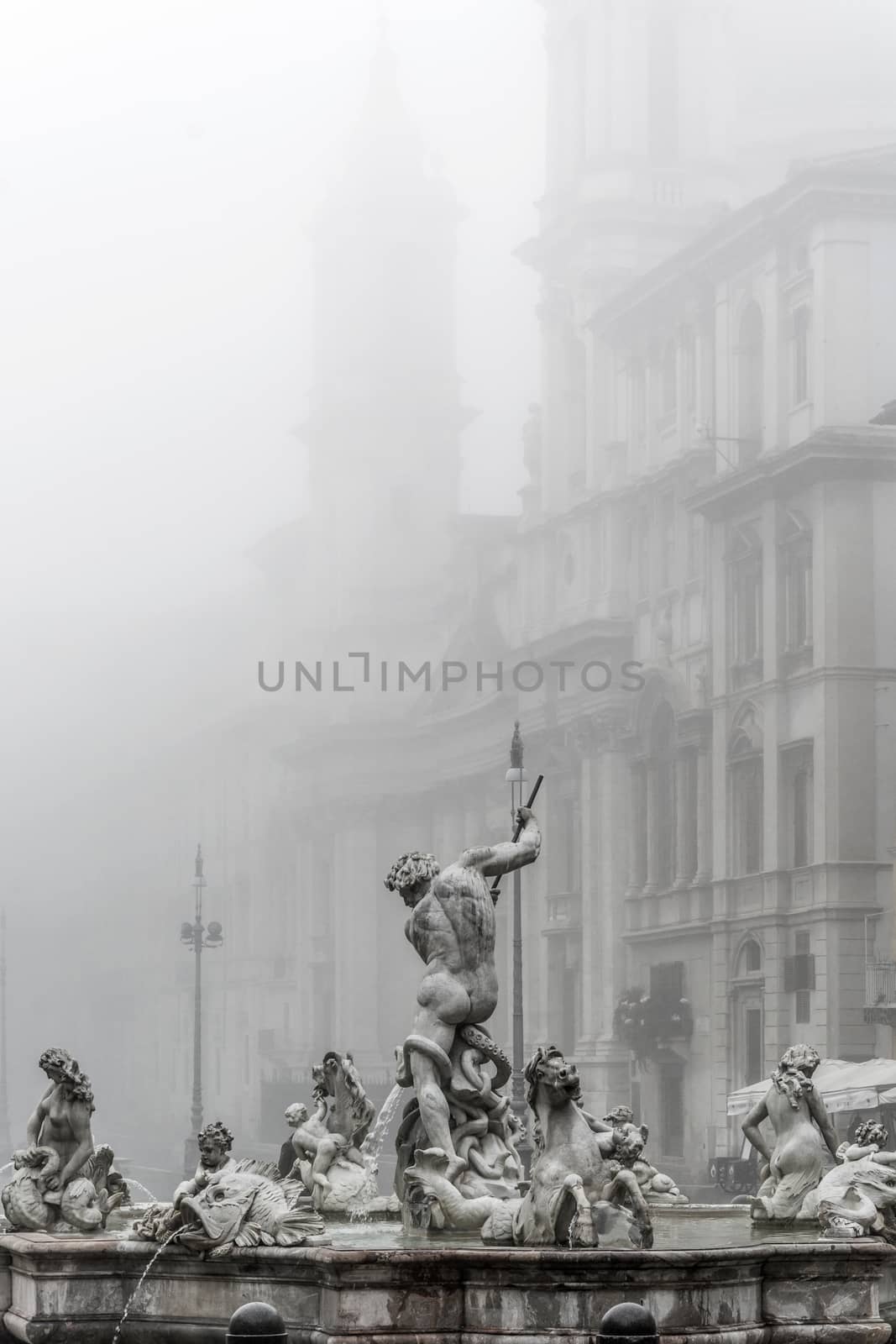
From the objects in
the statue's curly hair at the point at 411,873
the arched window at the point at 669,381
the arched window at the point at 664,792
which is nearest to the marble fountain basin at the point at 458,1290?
the statue's curly hair at the point at 411,873

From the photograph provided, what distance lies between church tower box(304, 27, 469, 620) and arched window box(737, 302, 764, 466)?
33.4m

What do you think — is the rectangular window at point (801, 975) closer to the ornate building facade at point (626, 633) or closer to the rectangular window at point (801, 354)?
the ornate building facade at point (626, 633)

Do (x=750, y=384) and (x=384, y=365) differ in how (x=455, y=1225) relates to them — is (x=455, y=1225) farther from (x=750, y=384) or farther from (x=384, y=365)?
(x=384, y=365)

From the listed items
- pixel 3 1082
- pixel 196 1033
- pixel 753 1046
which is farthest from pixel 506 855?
pixel 3 1082

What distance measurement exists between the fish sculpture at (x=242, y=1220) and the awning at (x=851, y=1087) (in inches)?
1002

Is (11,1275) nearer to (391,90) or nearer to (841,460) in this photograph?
(841,460)

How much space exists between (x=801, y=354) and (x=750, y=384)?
9.89 feet

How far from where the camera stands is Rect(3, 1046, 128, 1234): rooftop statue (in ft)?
49.8

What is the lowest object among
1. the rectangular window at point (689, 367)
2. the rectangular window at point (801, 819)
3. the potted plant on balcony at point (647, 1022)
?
the potted plant on balcony at point (647, 1022)

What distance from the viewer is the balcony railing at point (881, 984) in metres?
48.2

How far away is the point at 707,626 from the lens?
197ft

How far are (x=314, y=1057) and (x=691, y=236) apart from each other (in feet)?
98.4

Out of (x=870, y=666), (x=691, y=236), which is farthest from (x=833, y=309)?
(x=691, y=236)

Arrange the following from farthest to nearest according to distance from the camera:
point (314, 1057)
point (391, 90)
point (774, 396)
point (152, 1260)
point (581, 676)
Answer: point (391, 90) → point (314, 1057) → point (581, 676) → point (774, 396) → point (152, 1260)
